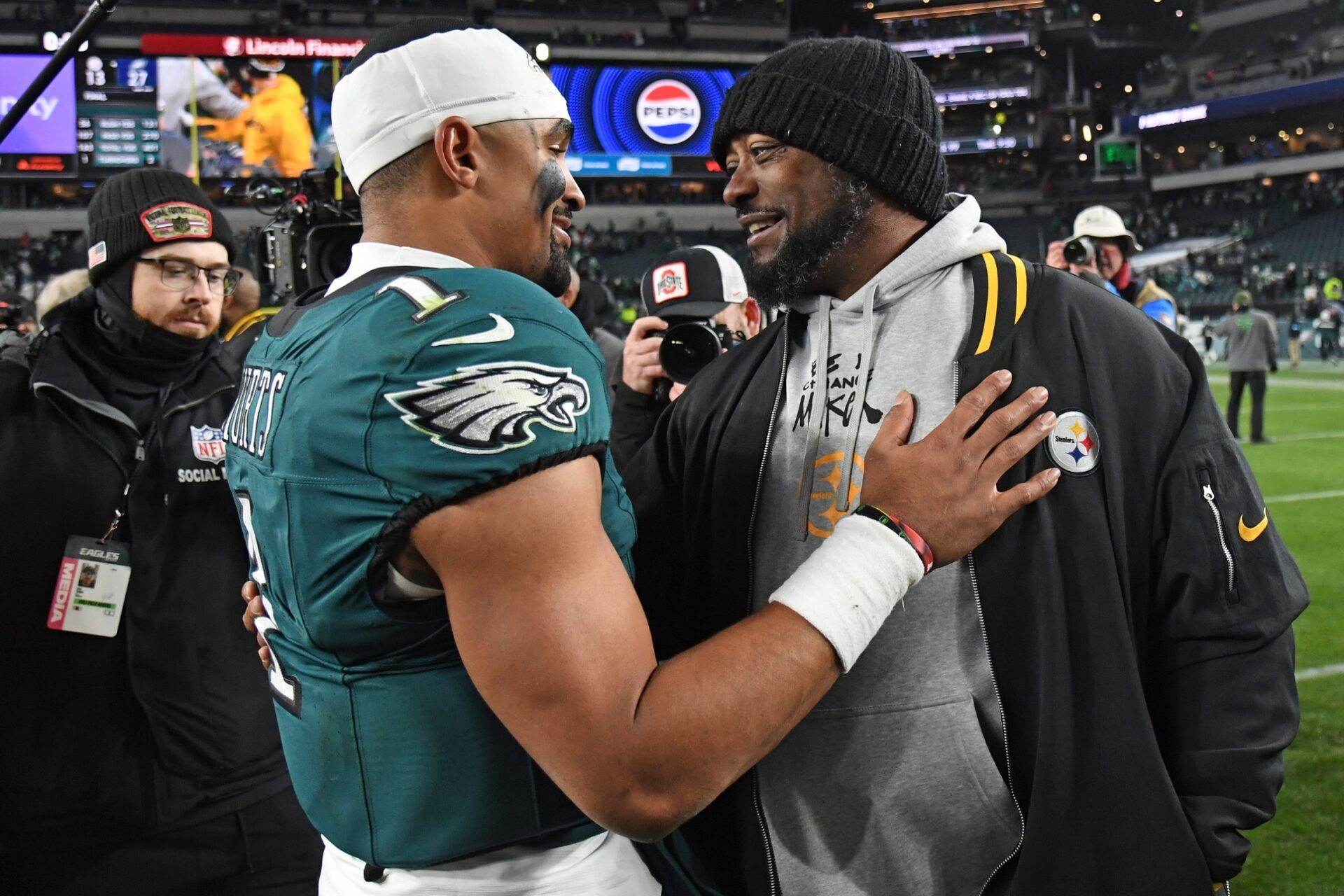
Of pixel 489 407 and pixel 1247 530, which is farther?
pixel 1247 530

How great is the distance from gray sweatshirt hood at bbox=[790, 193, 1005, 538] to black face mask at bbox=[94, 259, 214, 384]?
181 cm

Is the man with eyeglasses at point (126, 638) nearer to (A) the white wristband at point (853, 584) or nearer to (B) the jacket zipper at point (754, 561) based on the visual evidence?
(B) the jacket zipper at point (754, 561)

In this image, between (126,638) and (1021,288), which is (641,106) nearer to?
(126,638)

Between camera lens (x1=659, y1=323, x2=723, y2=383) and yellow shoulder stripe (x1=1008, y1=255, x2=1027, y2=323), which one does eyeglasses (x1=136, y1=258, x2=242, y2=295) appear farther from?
yellow shoulder stripe (x1=1008, y1=255, x2=1027, y2=323)

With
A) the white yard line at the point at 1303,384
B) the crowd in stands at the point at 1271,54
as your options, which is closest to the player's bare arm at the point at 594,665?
the white yard line at the point at 1303,384

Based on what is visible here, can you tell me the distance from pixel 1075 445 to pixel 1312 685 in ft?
13.7

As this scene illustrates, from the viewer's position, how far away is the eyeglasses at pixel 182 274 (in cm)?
294

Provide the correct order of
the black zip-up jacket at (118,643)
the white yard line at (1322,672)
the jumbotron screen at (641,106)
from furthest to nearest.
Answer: the jumbotron screen at (641,106), the white yard line at (1322,672), the black zip-up jacket at (118,643)

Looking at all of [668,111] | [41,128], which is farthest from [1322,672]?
[41,128]

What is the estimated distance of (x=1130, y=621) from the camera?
1.68 m

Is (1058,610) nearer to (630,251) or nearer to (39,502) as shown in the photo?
(39,502)

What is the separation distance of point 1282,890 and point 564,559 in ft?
10.5

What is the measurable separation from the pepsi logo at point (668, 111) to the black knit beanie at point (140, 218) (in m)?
27.7

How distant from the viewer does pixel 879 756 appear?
1.76m
